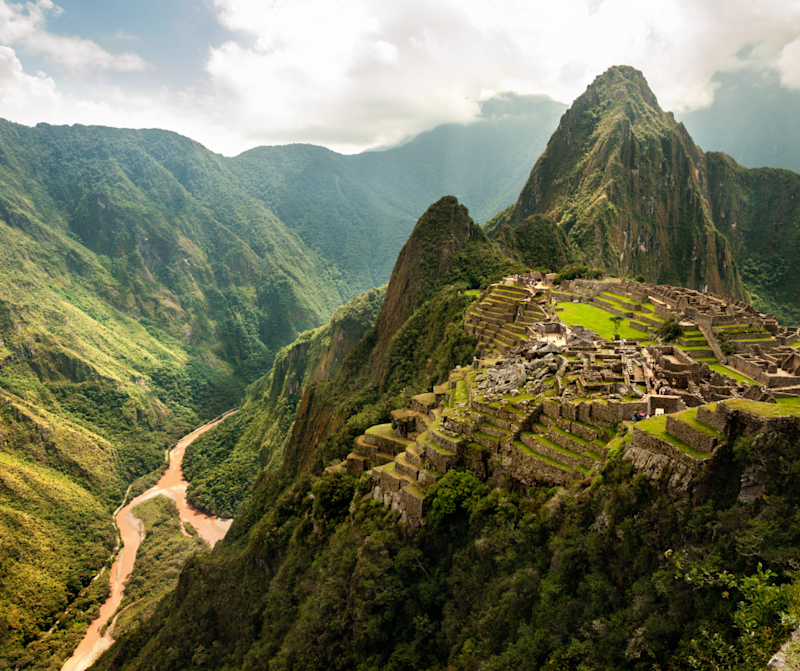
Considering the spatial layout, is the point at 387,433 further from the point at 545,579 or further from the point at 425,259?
the point at 425,259

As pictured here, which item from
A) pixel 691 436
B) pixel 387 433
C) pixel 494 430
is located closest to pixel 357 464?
pixel 387 433

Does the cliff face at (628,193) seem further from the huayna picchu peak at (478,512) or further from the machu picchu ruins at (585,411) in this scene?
the machu picchu ruins at (585,411)

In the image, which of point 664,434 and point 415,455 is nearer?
point 664,434

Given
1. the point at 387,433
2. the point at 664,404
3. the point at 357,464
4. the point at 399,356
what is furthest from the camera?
the point at 399,356

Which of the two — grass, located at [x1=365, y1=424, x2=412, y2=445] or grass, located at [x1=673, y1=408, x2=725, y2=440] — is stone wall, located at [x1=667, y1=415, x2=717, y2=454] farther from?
grass, located at [x1=365, y1=424, x2=412, y2=445]

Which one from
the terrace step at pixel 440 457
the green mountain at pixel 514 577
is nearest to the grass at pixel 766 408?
the green mountain at pixel 514 577

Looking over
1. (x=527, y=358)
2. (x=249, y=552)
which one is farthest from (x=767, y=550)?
(x=249, y=552)
